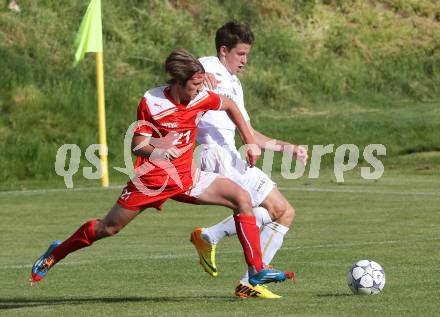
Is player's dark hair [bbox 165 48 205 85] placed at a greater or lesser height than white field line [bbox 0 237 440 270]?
greater

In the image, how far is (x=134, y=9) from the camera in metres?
38.5

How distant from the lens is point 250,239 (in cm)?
1085

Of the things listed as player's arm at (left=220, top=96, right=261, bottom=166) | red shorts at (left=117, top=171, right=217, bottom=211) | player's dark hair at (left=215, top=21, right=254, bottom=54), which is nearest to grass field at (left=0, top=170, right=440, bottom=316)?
red shorts at (left=117, top=171, right=217, bottom=211)

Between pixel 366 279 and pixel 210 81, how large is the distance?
2222mm

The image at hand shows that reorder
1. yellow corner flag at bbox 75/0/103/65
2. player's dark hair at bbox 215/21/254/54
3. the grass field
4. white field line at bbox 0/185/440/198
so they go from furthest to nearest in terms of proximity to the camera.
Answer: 1. yellow corner flag at bbox 75/0/103/65
2. white field line at bbox 0/185/440/198
3. player's dark hair at bbox 215/21/254/54
4. the grass field

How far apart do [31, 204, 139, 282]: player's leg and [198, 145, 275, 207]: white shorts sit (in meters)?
1.19

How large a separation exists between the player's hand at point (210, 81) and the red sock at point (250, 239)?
134cm

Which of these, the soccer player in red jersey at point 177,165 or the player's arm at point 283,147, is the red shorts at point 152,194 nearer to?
the soccer player in red jersey at point 177,165

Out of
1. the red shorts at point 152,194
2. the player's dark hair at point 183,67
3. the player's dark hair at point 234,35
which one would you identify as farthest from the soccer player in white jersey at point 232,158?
the player's dark hair at point 183,67

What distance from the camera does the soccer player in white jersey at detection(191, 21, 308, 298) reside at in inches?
456

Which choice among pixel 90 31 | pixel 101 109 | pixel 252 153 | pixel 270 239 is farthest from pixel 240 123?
pixel 90 31

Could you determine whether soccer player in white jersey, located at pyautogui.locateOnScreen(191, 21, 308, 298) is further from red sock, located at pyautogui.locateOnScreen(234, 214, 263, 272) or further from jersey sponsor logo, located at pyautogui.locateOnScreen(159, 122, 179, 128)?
jersey sponsor logo, located at pyautogui.locateOnScreen(159, 122, 179, 128)

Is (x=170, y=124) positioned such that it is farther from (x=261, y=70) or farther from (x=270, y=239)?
(x=261, y=70)

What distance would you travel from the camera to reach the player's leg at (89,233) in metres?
10.7
